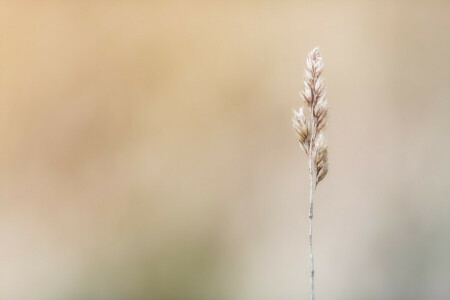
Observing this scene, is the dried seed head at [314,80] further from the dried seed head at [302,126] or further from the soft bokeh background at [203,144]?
the soft bokeh background at [203,144]

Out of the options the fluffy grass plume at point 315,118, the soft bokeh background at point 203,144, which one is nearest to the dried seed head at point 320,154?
the fluffy grass plume at point 315,118

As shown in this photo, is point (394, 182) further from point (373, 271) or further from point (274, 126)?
point (274, 126)

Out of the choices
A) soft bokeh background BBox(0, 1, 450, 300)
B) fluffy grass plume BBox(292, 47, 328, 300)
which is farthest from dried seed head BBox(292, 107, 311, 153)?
soft bokeh background BBox(0, 1, 450, 300)

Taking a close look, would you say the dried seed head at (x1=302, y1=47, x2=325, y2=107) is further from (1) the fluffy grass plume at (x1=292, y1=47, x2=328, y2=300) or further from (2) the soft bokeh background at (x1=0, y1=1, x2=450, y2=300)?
(2) the soft bokeh background at (x1=0, y1=1, x2=450, y2=300)

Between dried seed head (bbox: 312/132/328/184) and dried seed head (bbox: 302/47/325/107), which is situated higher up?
dried seed head (bbox: 302/47/325/107)

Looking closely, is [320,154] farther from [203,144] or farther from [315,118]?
[203,144]

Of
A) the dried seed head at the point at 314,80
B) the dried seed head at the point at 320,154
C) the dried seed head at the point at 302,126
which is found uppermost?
the dried seed head at the point at 314,80

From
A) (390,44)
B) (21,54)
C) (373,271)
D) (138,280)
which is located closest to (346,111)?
(390,44)

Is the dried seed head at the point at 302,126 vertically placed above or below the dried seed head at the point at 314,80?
below

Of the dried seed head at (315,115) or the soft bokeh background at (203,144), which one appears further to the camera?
the soft bokeh background at (203,144)
